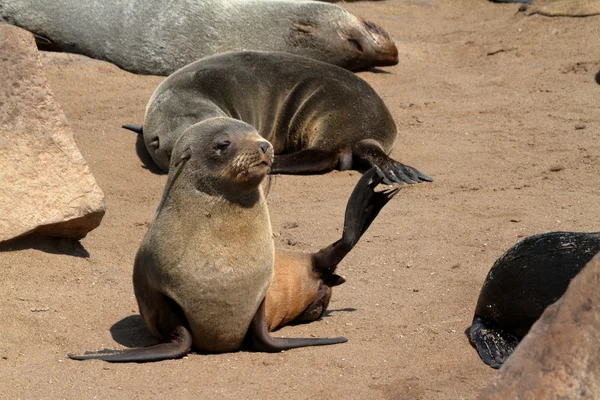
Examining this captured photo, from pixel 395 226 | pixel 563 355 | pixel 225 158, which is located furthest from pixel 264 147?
pixel 395 226

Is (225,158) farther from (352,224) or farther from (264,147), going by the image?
(352,224)

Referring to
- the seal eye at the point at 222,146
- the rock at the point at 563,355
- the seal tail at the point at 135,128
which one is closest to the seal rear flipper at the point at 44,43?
the seal tail at the point at 135,128

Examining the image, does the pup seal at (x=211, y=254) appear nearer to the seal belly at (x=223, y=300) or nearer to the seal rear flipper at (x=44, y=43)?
the seal belly at (x=223, y=300)

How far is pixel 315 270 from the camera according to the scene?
4828mm

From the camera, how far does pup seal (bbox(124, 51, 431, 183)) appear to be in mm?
7766

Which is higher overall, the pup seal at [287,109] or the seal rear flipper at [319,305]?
the seal rear flipper at [319,305]

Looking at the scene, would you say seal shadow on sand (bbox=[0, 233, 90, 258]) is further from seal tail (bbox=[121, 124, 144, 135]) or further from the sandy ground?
seal tail (bbox=[121, 124, 144, 135])

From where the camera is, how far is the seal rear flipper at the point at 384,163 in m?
7.40

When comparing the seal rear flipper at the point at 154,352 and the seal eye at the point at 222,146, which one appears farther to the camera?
the seal eye at the point at 222,146

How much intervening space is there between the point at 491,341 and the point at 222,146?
53.9 inches

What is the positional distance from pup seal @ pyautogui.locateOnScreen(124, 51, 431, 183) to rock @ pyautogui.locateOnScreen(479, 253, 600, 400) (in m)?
5.13

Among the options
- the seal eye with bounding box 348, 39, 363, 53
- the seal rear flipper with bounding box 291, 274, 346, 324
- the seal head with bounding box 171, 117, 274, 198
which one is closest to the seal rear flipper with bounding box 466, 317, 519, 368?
the seal rear flipper with bounding box 291, 274, 346, 324

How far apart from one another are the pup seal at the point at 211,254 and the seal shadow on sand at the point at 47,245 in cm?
114

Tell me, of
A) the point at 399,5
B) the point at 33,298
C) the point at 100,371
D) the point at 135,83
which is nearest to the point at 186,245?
the point at 100,371
